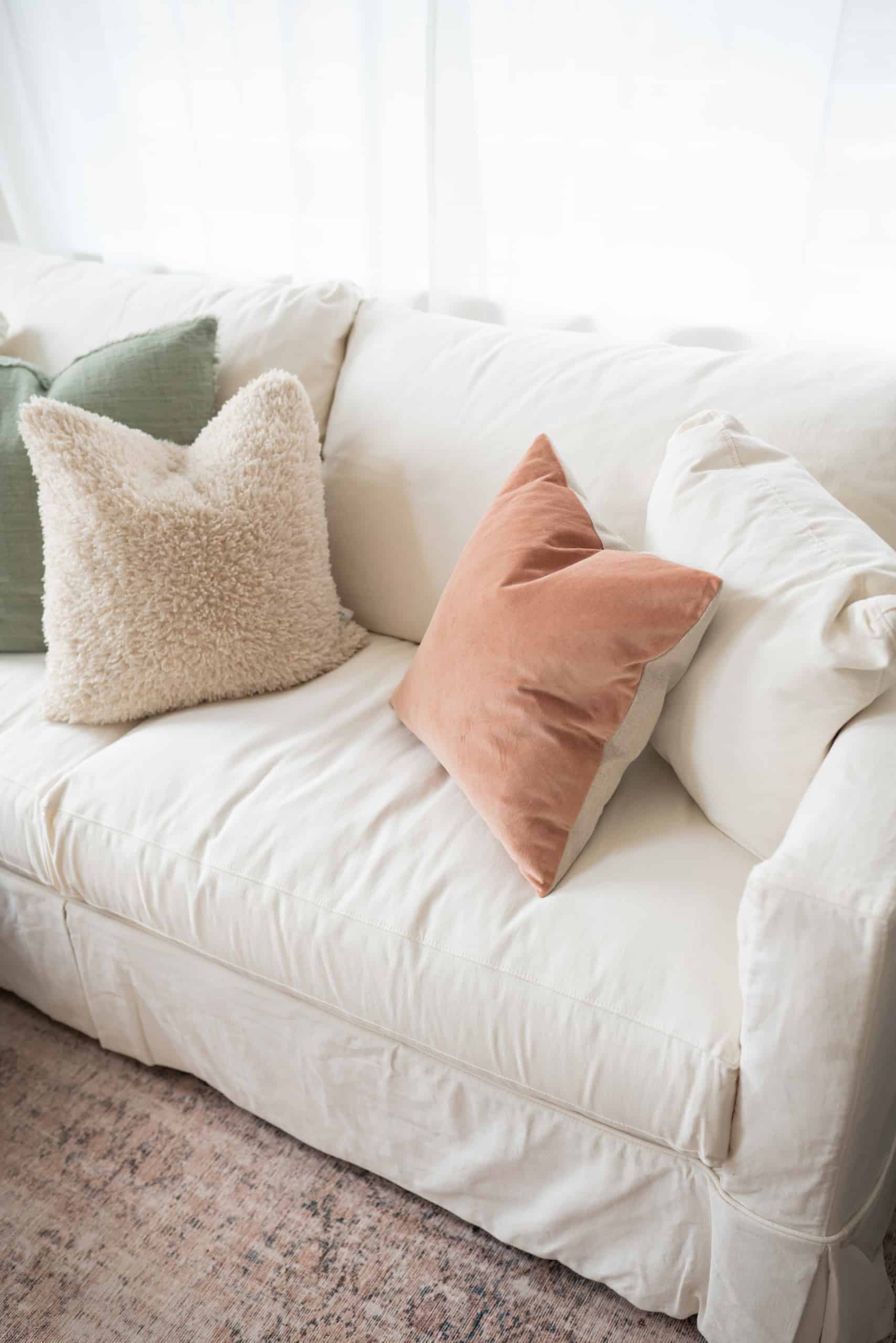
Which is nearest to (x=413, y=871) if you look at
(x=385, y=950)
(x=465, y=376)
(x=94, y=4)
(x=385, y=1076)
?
(x=385, y=950)

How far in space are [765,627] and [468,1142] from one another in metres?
0.67

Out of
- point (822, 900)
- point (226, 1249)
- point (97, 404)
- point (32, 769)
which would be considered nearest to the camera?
point (822, 900)

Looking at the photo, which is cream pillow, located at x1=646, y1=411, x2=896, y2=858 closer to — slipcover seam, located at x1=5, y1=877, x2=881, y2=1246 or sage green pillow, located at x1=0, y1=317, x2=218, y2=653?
slipcover seam, located at x1=5, y1=877, x2=881, y2=1246

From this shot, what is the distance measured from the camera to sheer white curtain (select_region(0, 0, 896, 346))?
1.49 meters

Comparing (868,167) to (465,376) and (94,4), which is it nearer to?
(465,376)

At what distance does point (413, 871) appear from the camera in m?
1.15

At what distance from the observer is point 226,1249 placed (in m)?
1.26

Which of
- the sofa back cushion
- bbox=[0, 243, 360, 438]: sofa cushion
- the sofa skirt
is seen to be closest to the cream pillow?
the sofa back cushion

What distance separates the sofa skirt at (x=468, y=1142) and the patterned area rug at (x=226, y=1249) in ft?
0.16

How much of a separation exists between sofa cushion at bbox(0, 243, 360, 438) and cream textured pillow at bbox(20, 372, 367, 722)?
0.20 metres

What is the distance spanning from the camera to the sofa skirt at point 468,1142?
3.29 feet

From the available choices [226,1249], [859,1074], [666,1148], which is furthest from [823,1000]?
[226,1249]

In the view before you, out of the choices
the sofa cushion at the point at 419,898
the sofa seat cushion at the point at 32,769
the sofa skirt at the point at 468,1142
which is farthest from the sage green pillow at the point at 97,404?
the sofa skirt at the point at 468,1142

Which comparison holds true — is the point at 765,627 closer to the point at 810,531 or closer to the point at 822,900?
the point at 810,531
